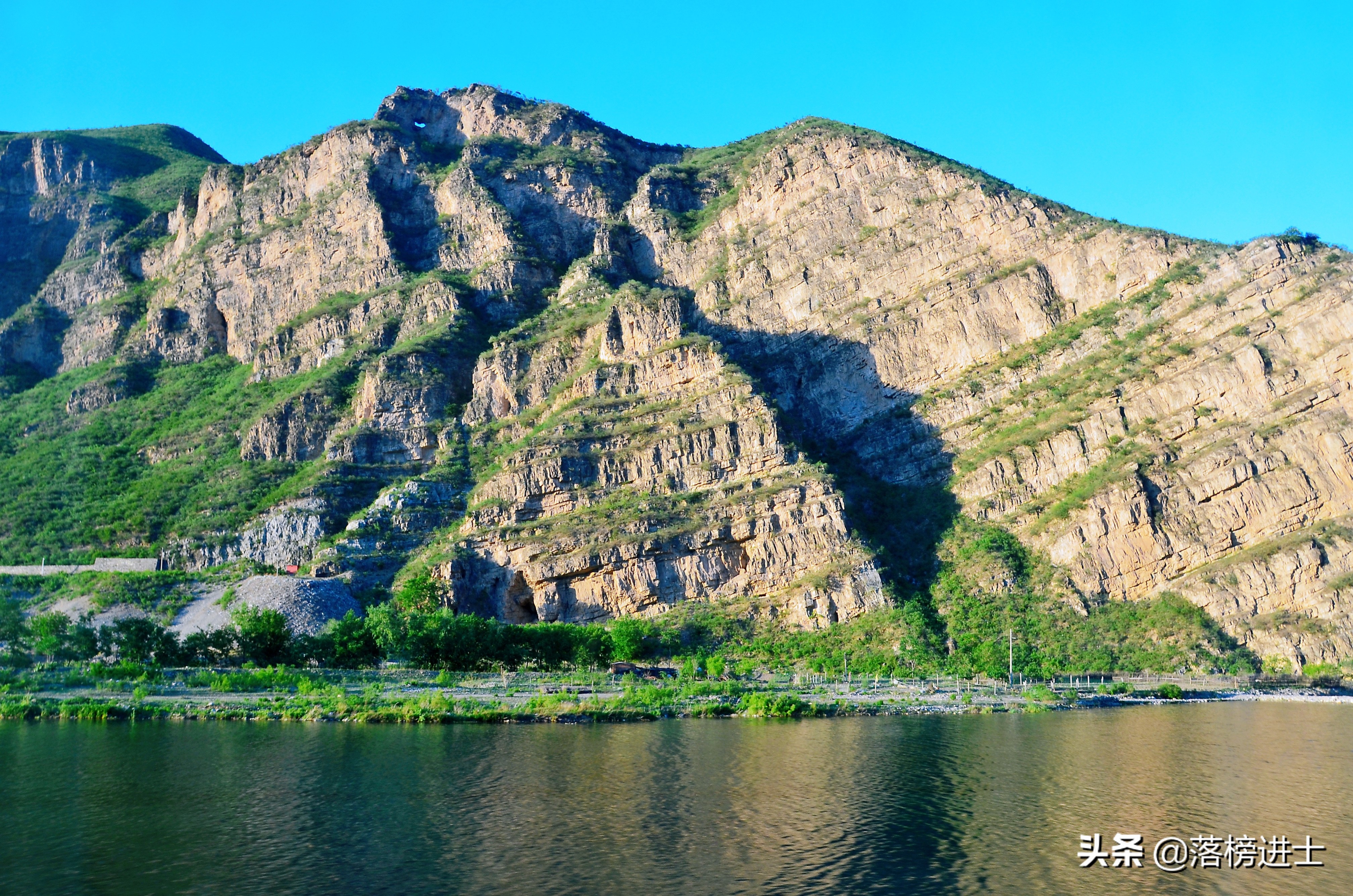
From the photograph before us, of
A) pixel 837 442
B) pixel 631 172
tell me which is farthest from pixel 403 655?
pixel 631 172

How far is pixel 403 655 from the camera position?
3081 inches

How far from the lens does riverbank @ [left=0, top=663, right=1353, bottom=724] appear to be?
55719 millimetres

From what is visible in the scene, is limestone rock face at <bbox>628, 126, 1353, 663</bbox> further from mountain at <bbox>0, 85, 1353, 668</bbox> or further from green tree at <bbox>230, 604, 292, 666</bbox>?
green tree at <bbox>230, 604, 292, 666</bbox>

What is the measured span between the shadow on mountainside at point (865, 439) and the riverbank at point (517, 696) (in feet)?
69.1

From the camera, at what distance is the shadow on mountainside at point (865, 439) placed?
99312 mm

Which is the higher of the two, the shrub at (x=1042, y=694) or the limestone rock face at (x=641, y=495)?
the limestone rock face at (x=641, y=495)

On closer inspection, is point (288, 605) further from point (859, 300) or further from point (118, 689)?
→ point (859, 300)

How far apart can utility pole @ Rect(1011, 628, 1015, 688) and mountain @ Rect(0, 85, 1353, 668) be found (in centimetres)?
176

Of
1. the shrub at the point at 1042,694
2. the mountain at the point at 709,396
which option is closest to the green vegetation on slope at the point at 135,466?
the mountain at the point at 709,396

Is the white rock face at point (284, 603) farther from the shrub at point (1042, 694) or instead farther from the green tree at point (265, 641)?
the shrub at point (1042, 694)

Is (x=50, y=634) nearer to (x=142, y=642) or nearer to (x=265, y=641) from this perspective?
(x=142, y=642)

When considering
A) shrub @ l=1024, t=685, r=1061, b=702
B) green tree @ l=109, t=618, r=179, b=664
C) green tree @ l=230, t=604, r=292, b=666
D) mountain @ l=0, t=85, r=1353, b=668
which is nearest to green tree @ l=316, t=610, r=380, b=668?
green tree @ l=230, t=604, r=292, b=666

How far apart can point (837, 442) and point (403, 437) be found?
52.4 m

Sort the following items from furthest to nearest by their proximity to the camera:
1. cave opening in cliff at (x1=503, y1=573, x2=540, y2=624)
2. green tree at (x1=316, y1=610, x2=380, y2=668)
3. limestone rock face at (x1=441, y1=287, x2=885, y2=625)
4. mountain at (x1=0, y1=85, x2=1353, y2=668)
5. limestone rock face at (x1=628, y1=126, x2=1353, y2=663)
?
1. cave opening in cliff at (x1=503, y1=573, x2=540, y2=624)
2. limestone rock face at (x1=441, y1=287, x2=885, y2=625)
3. mountain at (x1=0, y1=85, x2=1353, y2=668)
4. limestone rock face at (x1=628, y1=126, x2=1353, y2=663)
5. green tree at (x1=316, y1=610, x2=380, y2=668)
